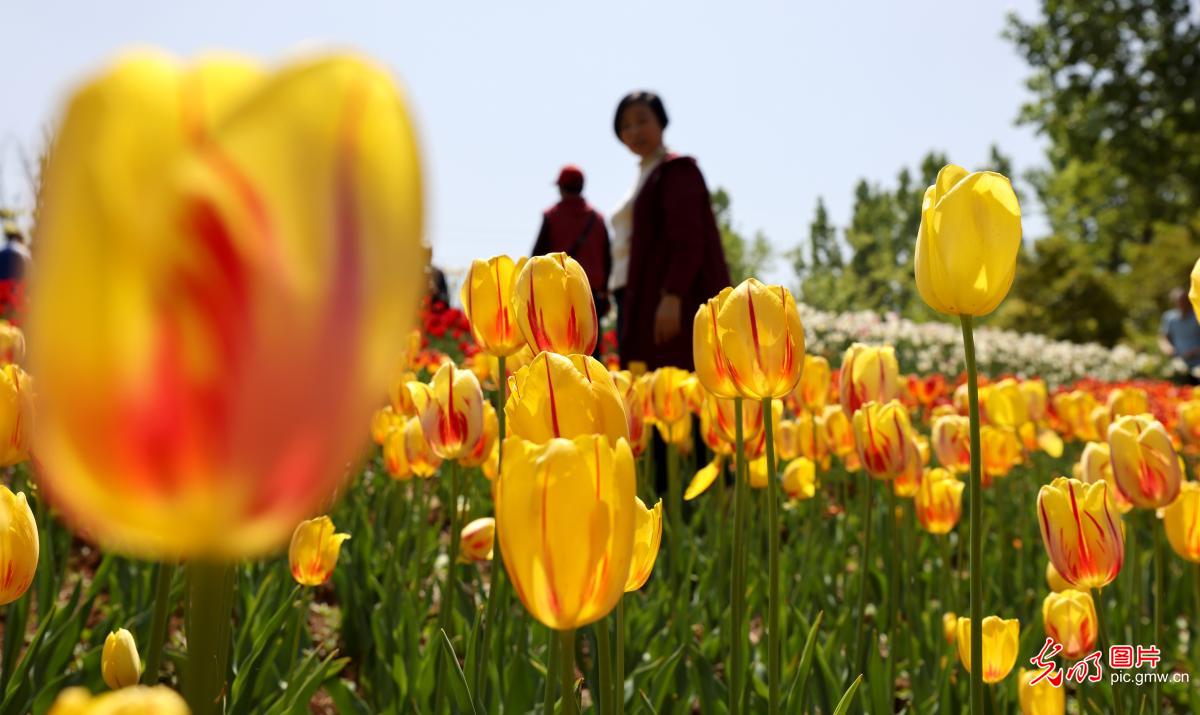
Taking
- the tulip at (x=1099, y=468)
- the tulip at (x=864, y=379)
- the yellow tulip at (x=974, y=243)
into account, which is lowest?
the tulip at (x=1099, y=468)

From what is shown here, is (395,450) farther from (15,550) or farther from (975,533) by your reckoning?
(975,533)

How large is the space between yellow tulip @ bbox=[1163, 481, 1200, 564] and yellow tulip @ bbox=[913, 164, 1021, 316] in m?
0.77

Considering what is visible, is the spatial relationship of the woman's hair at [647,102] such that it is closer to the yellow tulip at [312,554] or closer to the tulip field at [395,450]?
the tulip field at [395,450]

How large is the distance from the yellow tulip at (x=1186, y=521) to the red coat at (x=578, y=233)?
3.45 metres

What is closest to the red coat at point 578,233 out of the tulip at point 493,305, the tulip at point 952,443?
the tulip at point 952,443

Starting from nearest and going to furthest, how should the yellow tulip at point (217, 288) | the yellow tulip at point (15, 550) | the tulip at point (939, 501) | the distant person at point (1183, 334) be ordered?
the yellow tulip at point (217, 288) → the yellow tulip at point (15, 550) → the tulip at point (939, 501) → the distant person at point (1183, 334)

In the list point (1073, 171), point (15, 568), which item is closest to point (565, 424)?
point (15, 568)

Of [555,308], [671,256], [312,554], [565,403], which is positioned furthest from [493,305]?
[671,256]

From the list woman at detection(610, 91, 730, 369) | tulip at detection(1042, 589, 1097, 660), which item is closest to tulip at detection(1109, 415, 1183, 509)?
tulip at detection(1042, 589, 1097, 660)

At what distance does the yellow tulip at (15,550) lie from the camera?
816mm

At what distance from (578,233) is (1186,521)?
3.59 m

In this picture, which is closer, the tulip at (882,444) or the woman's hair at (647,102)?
the tulip at (882,444)

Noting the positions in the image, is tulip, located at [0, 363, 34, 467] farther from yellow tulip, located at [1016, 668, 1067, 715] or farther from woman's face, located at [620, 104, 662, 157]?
woman's face, located at [620, 104, 662, 157]

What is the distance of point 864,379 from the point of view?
1796 millimetres
